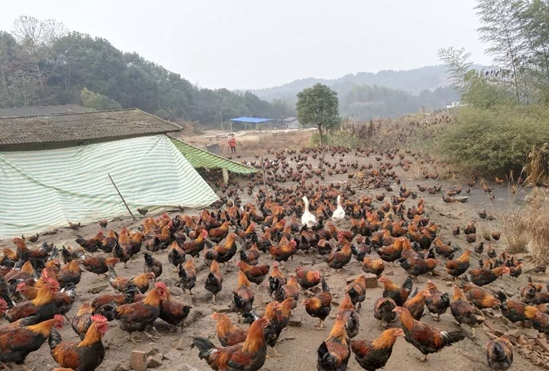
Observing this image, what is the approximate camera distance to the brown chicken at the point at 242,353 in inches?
169

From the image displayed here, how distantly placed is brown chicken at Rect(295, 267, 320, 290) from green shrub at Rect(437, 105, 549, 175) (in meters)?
15.6

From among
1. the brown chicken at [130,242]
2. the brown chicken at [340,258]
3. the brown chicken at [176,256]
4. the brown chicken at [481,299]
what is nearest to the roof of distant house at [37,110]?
the brown chicken at [130,242]

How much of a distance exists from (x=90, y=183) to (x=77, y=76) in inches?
1864

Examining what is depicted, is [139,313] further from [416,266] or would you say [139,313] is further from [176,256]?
[416,266]

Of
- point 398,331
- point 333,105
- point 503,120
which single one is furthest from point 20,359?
point 333,105

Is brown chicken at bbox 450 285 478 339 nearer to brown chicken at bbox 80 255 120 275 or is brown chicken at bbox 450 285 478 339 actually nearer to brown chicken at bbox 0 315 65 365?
brown chicken at bbox 0 315 65 365

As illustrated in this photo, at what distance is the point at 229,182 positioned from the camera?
20.0 meters

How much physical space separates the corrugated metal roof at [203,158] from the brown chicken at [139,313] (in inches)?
544

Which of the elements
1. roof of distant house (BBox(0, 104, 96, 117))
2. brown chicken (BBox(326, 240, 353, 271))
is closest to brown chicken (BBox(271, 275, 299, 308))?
brown chicken (BBox(326, 240, 353, 271))

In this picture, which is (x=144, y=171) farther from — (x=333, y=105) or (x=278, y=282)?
(x=333, y=105)

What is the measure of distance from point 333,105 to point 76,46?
135ft

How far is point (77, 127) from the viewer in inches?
640

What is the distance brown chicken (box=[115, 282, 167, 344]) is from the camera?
16.9ft

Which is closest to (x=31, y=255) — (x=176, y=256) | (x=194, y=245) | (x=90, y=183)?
(x=176, y=256)
